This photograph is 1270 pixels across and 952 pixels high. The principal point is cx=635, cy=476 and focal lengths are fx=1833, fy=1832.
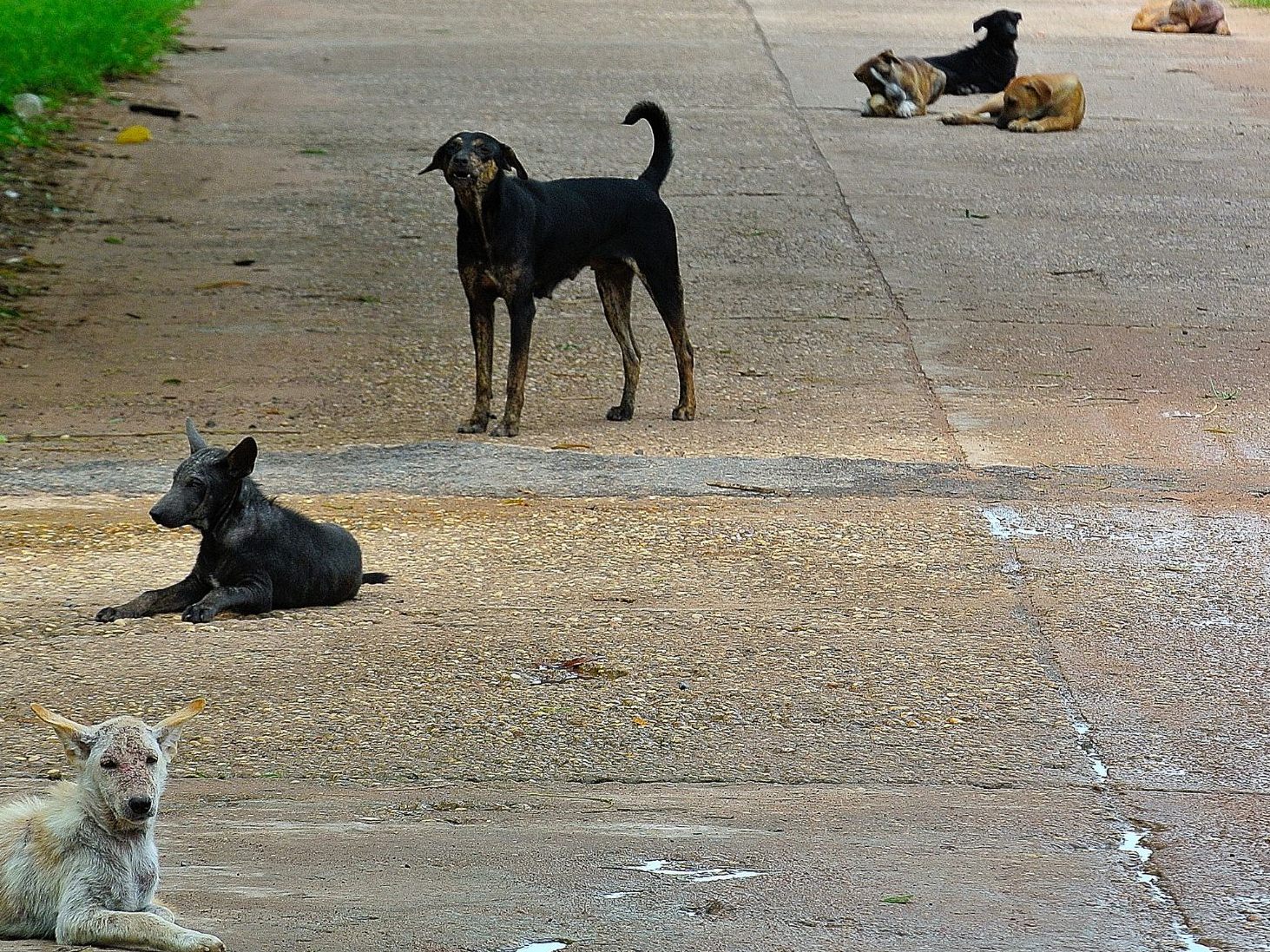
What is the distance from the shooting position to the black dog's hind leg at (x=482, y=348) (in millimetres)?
9742

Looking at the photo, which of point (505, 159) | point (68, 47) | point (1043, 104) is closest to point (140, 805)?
point (505, 159)

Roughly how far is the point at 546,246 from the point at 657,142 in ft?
3.78

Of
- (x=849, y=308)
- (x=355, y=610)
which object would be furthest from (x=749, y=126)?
(x=355, y=610)

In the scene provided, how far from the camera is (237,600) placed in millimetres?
6684

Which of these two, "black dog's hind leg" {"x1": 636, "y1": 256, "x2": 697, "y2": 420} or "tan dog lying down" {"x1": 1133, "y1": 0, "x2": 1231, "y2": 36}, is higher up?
"tan dog lying down" {"x1": 1133, "y1": 0, "x2": 1231, "y2": 36}

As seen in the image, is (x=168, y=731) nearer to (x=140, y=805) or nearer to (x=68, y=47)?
(x=140, y=805)

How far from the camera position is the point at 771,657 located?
637cm

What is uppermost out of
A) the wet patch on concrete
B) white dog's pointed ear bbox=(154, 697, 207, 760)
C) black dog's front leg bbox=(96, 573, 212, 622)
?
white dog's pointed ear bbox=(154, 697, 207, 760)

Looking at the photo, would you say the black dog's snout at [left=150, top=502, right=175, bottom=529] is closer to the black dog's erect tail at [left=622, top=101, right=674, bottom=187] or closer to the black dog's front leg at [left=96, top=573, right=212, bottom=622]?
the black dog's front leg at [left=96, top=573, right=212, bottom=622]

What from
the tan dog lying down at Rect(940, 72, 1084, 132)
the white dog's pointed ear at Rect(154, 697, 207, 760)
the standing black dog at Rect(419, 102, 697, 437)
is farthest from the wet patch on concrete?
the tan dog lying down at Rect(940, 72, 1084, 132)

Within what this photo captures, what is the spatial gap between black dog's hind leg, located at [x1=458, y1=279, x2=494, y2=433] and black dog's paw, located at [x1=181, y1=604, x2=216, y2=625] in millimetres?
3424

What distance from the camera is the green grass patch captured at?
1808 cm

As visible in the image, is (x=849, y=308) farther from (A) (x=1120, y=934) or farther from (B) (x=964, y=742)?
(A) (x=1120, y=934)

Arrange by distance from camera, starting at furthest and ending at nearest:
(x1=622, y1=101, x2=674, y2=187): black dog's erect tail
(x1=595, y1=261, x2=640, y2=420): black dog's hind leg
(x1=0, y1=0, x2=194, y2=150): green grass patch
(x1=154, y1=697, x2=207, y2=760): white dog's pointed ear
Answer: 1. (x1=0, y1=0, x2=194, y2=150): green grass patch
2. (x1=595, y1=261, x2=640, y2=420): black dog's hind leg
3. (x1=622, y1=101, x2=674, y2=187): black dog's erect tail
4. (x1=154, y1=697, x2=207, y2=760): white dog's pointed ear
